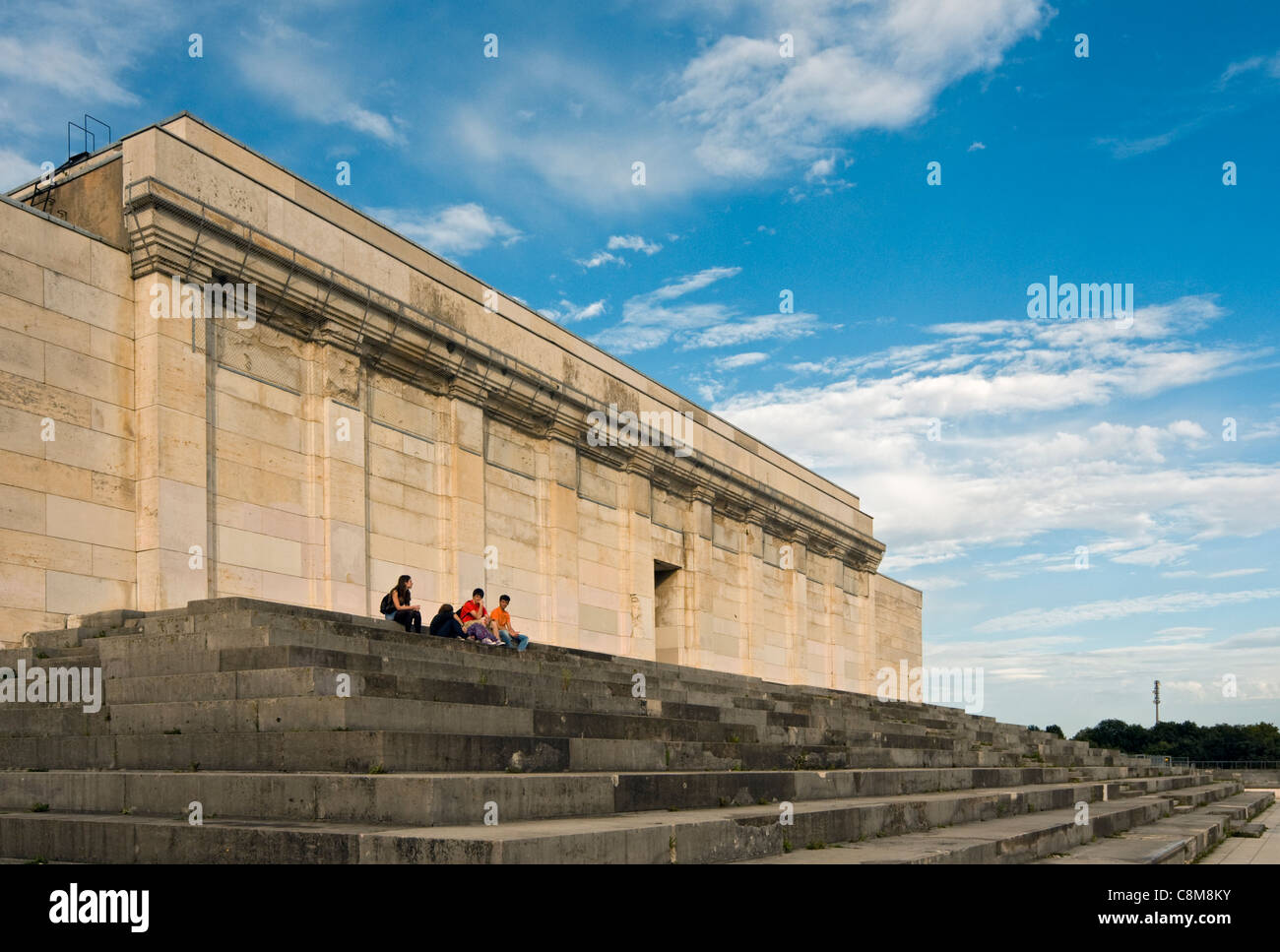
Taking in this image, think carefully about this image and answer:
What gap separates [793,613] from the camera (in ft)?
142

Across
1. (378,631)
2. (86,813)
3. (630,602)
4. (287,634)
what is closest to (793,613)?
(630,602)

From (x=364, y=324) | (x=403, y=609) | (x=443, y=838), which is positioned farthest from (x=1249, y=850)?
(x=364, y=324)

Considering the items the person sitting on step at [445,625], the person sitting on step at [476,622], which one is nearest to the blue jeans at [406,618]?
the person sitting on step at [445,625]

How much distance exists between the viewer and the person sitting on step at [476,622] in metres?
18.7

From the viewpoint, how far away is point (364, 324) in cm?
2373

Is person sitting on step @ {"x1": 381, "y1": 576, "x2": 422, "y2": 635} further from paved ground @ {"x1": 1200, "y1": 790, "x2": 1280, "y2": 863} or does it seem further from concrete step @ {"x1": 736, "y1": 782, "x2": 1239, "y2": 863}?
paved ground @ {"x1": 1200, "y1": 790, "x2": 1280, "y2": 863}

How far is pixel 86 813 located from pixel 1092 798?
574 inches

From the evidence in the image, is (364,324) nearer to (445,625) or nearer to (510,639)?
(510,639)

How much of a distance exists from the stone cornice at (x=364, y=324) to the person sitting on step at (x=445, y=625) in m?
7.83

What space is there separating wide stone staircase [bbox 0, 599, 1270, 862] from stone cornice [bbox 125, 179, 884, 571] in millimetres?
6977

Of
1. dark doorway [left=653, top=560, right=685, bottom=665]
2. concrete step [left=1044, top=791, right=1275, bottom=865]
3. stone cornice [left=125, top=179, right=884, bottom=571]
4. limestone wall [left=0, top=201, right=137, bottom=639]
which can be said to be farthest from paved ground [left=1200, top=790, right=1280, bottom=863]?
dark doorway [left=653, top=560, right=685, bottom=665]

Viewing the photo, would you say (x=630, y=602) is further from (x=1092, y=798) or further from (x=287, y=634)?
(x=287, y=634)

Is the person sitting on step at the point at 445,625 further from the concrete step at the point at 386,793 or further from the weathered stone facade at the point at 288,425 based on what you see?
the concrete step at the point at 386,793

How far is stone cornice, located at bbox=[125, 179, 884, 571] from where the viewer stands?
19.4 metres
